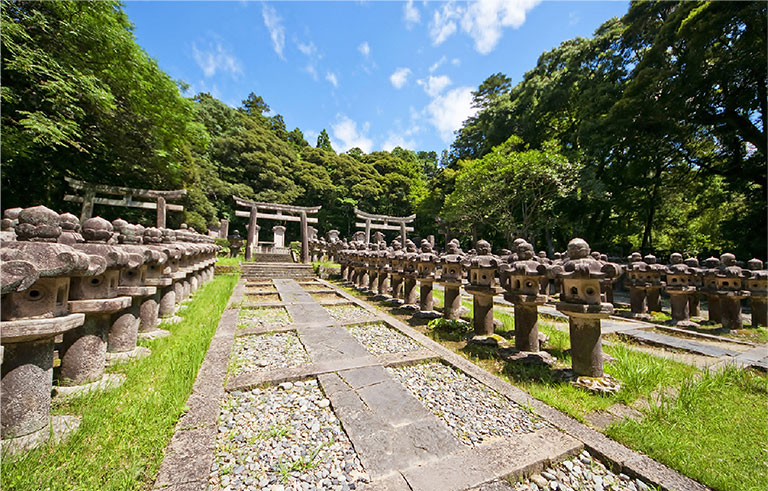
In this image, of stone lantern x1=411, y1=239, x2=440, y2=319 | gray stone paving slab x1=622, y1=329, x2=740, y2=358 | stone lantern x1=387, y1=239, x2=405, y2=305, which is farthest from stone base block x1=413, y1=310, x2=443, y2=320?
gray stone paving slab x1=622, y1=329, x2=740, y2=358

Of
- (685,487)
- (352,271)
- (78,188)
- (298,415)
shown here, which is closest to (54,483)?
(298,415)

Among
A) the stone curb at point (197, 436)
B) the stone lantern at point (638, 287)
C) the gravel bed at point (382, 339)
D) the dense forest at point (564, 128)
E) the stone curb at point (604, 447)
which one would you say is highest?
the dense forest at point (564, 128)

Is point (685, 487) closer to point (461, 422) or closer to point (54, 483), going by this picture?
point (461, 422)

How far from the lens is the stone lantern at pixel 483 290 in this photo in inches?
158

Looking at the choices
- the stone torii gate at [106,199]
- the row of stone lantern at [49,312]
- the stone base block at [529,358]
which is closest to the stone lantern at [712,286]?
the stone base block at [529,358]

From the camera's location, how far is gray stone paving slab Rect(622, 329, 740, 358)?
3.83 meters

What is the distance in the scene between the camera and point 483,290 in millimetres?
4035

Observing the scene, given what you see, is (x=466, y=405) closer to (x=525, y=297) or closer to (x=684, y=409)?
(x=525, y=297)

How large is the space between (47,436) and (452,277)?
14.9ft

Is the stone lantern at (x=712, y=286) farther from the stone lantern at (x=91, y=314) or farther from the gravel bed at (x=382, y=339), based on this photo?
the stone lantern at (x=91, y=314)

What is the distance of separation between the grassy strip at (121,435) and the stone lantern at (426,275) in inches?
146

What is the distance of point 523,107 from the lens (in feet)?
65.3

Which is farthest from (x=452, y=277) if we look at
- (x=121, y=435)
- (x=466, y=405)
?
(x=121, y=435)

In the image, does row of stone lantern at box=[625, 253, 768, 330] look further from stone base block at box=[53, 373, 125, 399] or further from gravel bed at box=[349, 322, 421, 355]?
stone base block at box=[53, 373, 125, 399]
